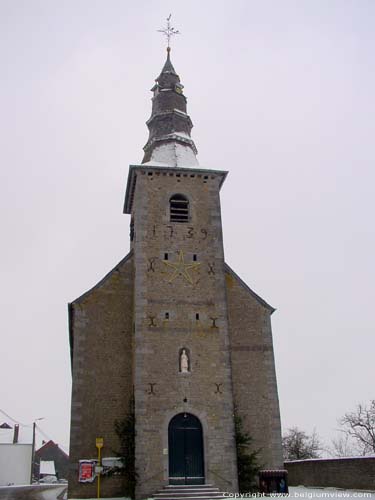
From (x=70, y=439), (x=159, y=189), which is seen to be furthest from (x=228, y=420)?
(x=159, y=189)

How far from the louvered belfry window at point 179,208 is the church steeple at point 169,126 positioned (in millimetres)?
1727

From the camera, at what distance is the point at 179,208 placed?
2580cm

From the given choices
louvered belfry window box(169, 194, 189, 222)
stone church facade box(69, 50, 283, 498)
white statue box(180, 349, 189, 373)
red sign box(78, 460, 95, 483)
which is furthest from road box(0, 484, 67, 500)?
louvered belfry window box(169, 194, 189, 222)

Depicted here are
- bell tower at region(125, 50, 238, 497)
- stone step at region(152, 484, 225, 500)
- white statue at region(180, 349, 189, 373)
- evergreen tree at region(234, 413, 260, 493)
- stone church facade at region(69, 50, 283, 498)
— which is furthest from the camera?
white statue at region(180, 349, 189, 373)

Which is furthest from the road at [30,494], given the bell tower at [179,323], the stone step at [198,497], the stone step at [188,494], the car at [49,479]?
the car at [49,479]

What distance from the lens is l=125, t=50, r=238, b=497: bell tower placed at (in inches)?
824

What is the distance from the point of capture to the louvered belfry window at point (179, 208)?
25.5 metres

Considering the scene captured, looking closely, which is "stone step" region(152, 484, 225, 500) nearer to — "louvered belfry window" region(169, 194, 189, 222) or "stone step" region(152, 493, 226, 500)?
"stone step" region(152, 493, 226, 500)

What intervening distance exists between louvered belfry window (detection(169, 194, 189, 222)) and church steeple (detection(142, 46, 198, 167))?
68.0 inches

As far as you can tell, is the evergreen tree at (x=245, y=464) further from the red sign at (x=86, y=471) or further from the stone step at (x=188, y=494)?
the red sign at (x=86, y=471)

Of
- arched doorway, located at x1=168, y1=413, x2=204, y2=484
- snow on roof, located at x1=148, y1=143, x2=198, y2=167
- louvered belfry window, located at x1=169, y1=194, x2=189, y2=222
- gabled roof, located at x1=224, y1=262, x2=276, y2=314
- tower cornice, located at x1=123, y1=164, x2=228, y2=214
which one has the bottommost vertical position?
arched doorway, located at x1=168, y1=413, x2=204, y2=484

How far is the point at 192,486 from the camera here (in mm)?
20078

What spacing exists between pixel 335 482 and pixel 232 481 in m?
4.27

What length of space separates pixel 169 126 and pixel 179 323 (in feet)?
37.2
